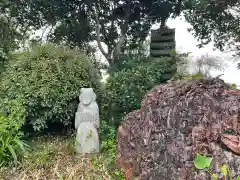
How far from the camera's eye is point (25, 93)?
5453mm

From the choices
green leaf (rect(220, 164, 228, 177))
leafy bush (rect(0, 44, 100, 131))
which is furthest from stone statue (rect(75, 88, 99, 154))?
green leaf (rect(220, 164, 228, 177))

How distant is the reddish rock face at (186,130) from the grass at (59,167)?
877mm

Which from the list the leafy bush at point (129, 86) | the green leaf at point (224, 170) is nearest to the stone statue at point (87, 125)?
the leafy bush at point (129, 86)

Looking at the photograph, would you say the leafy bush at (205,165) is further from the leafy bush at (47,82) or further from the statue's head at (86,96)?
the leafy bush at (47,82)

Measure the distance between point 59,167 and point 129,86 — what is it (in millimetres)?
2372

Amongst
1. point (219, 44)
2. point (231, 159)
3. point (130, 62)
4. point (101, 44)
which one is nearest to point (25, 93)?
point (130, 62)

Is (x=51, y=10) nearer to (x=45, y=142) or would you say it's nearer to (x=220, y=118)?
(x=45, y=142)

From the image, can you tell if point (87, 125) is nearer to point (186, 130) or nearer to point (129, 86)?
point (129, 86)

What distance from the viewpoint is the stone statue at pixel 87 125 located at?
4871 mm

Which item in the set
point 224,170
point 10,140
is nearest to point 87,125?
point 10,140

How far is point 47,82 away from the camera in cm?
552

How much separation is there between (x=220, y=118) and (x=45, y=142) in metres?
3.52

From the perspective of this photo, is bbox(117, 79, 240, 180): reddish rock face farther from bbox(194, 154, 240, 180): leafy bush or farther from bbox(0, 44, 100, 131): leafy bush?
bbox(0, 44, 100, 131): leafy bush

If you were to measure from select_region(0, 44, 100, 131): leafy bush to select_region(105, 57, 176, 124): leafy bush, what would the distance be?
0.59 metres
